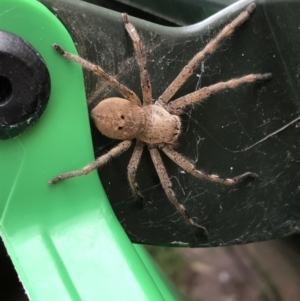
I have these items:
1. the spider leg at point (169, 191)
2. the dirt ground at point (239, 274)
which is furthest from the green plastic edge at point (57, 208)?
the dirt ground at point (239, 274)

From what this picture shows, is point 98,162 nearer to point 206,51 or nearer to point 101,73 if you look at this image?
point 101,73

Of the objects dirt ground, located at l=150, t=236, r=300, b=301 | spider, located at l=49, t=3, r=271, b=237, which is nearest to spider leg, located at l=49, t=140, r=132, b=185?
spider, located at l=49, t=3, r=271, b=237

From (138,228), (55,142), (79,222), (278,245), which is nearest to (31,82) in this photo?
(55,142)

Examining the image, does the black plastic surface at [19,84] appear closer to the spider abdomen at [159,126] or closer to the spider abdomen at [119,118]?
the spider abdomen at [119,118]

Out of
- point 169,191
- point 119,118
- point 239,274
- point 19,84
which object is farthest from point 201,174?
point 239,274

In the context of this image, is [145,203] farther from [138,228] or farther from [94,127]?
[94,127]

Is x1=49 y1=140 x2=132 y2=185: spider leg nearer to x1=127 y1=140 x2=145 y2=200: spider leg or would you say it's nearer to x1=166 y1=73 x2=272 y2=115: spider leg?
x1=127 y1=140 x2=145 y2=200: spider leg
